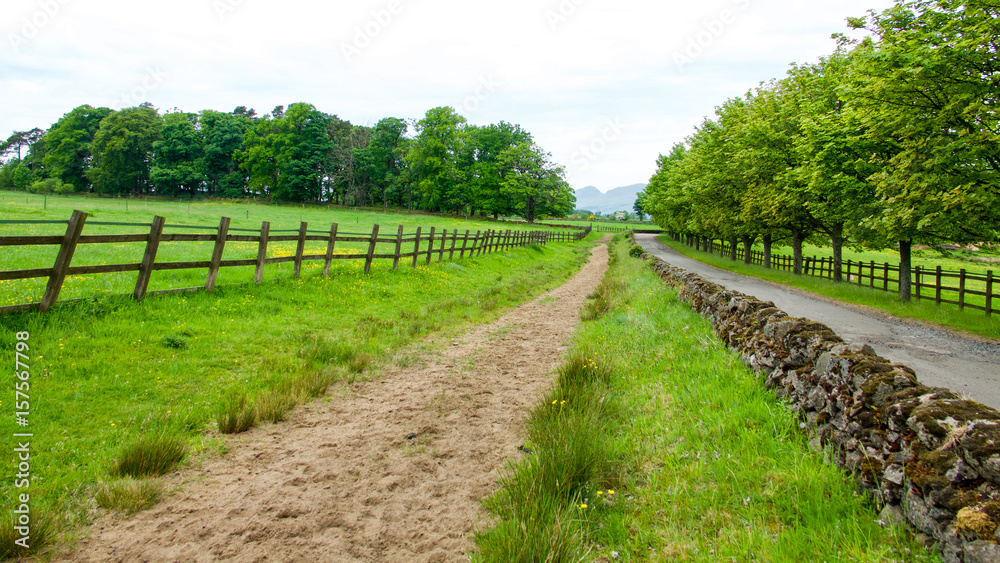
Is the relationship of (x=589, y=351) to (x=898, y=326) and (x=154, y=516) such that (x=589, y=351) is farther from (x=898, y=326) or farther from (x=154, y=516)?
(x=898, y=326)

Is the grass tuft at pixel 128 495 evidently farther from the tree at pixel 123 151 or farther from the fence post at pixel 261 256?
the tree at pixel 123 151

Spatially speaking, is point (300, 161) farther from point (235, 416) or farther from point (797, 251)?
point (235, 416)

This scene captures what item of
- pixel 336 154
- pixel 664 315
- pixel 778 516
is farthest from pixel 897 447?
pixel 336 154

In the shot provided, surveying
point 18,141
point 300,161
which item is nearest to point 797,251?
point 300,161

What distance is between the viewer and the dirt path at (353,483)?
10.4ft

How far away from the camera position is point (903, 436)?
282 centimetres

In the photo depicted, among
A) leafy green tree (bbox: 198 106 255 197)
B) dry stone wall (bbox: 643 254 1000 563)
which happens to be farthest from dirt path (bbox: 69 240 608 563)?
leafy green tree (bbox: 198 106 255 197)

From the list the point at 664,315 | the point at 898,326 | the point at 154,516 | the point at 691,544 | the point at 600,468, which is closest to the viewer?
the point at 691,544

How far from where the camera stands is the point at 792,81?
982 inches

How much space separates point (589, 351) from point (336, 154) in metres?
73.1

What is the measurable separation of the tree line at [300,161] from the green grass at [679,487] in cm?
6378

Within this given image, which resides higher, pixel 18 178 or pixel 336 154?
pixel 336 154

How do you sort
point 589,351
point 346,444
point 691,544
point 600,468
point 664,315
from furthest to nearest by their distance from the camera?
point 664,315
point 589,351
point 346,444
point 600,468
point 691,544

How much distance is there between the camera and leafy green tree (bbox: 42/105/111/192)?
7075cm
